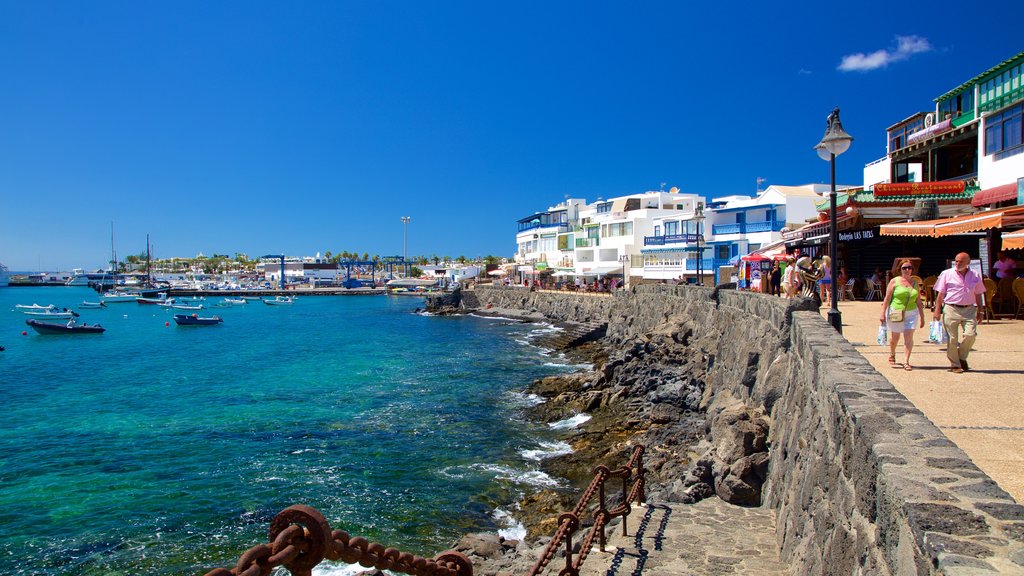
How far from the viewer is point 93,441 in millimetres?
18906

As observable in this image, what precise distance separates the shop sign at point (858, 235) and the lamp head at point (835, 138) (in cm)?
1081

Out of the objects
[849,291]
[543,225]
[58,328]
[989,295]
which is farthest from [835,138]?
[543,225]

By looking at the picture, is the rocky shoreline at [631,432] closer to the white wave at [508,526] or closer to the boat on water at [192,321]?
the white wave at [508,526]

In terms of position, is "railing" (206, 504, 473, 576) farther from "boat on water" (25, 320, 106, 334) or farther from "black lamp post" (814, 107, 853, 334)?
"boat on water" (25, 320, 106, 334)

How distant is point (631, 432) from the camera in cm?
1678

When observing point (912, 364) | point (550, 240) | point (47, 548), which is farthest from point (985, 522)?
point (550, 240)

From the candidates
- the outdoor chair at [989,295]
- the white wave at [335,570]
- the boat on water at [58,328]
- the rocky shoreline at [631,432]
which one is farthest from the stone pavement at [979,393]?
the boat on water at [58,328]

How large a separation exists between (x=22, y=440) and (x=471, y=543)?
17.0 meters

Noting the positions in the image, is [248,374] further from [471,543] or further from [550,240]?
[550,240]

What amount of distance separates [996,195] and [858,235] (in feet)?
12.3

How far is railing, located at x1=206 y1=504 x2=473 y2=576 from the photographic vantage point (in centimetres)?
235

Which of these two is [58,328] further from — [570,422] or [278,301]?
[570,422]

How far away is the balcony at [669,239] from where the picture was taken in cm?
4866

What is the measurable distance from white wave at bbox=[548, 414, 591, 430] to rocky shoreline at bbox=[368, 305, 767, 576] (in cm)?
26
